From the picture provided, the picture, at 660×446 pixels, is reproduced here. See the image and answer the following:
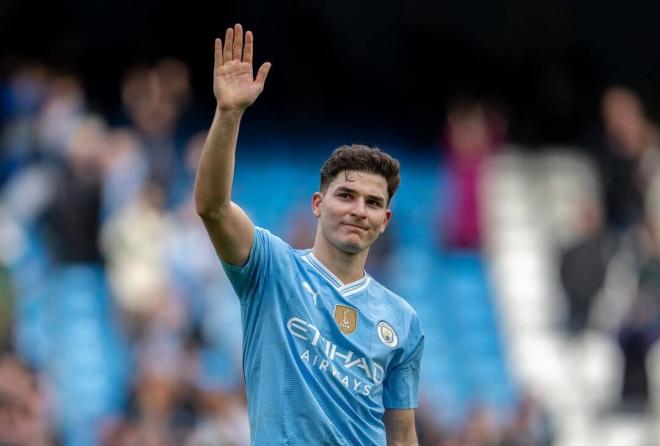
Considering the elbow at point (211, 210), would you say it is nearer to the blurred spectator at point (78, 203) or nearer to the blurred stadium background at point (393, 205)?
the blurred stadium background at point (393, 205)

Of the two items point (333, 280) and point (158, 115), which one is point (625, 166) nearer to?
point (158, 115)

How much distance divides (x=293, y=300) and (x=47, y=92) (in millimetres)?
10416

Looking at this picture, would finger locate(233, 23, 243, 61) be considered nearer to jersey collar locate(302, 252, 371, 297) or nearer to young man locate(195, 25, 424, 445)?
young man locate(195, 25, 424, 445)

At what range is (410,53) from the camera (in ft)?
64.3

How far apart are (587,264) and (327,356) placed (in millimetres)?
10101

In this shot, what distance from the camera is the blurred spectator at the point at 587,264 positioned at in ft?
48.6

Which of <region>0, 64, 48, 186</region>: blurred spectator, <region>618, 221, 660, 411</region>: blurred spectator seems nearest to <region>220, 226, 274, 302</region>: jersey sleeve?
<region>0, 64, 48, 186</region>: blurred spectator

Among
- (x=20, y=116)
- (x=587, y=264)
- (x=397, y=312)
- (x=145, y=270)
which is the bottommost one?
(x=397, y=312)

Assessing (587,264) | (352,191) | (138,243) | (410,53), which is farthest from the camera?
(410,53)

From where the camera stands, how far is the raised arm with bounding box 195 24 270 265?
486cm

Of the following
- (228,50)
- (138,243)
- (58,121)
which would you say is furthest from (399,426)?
(58,121)

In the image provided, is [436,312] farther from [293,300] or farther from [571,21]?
[293,300]

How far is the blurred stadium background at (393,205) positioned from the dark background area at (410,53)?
1.2 inches

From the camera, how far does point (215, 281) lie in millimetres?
13508
